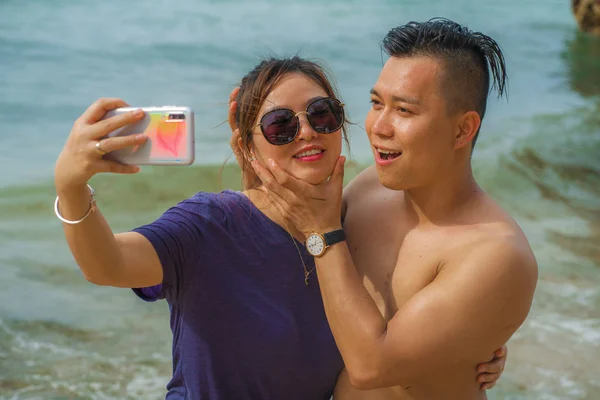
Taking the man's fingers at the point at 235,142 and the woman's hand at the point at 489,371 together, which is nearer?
the woman's hand at the point at 489,371

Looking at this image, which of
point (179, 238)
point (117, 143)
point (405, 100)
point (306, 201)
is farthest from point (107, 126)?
point (405, 100)

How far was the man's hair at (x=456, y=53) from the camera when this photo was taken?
2.38 metres

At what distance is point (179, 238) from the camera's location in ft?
8.04

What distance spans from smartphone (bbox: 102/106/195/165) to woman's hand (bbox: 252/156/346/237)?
0.37 m

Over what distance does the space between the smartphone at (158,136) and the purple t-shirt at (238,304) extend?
0.38 m

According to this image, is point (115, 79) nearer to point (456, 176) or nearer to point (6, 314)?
point (6, 314)

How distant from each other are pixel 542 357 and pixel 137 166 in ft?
15.8

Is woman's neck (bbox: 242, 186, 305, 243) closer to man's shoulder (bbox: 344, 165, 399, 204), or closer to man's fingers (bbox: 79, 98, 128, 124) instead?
man's shoulder (bbox: 344, 165, 399, 204)

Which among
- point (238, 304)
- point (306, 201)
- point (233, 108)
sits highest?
point (233, 108)

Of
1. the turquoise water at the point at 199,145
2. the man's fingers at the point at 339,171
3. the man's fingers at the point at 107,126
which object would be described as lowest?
the turquoise water at the point at 199,145

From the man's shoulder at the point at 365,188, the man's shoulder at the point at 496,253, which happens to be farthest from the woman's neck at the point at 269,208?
the man's shoulder at the point at 496,253

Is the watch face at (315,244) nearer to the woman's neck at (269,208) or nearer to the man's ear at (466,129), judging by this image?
the woman's neck at (269,208)

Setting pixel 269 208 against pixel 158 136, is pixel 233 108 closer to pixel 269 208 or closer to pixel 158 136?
pixel 269 208

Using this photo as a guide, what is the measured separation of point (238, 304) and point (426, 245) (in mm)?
605
